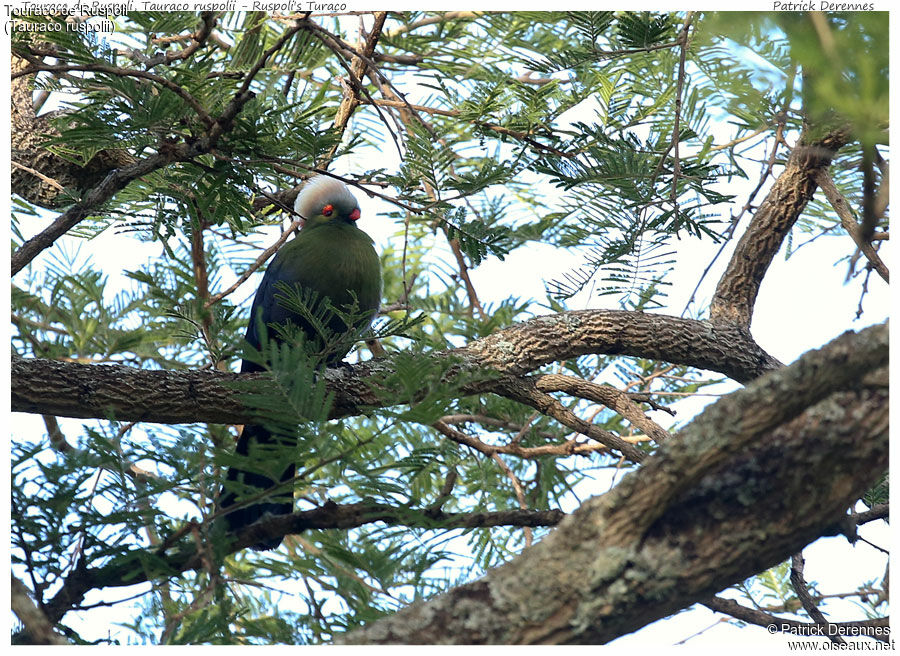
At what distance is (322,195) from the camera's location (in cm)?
311

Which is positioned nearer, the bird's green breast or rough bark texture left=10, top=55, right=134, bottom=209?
rough bark texture left=10, top=55, right=134, bottom=209

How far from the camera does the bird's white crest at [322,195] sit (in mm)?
3096

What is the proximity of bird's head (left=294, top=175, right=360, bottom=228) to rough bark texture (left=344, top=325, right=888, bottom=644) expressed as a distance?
2064mm

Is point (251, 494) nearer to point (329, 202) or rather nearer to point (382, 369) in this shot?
point (382, 369)

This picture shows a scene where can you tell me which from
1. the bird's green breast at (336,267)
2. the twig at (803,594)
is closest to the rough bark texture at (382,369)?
the bird's green breast at (336,267)

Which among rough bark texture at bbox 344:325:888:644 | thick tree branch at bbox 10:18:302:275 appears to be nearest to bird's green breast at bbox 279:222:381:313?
thick tree branch at bbox 10:18:302:275

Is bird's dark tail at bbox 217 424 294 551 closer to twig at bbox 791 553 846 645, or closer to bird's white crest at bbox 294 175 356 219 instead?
bird's white crest at bbox 294 175 356 219

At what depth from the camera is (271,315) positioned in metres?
2.83

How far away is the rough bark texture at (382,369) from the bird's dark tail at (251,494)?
20cm

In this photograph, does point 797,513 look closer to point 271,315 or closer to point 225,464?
point 225,464

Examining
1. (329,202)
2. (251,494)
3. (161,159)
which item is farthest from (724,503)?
(329,202)

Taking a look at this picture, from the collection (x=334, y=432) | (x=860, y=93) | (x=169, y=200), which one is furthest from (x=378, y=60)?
(x=860, y=93)

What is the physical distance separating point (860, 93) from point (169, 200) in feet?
5.81

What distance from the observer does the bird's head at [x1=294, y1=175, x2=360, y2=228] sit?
3.08m
